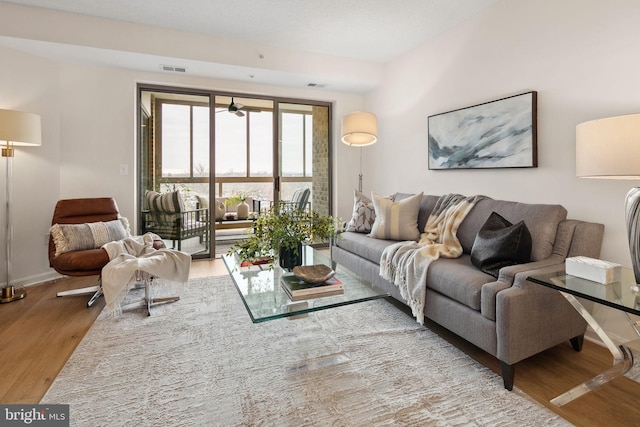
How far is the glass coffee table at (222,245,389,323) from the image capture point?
1.77 metres

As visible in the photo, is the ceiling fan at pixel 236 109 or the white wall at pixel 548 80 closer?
the white wall at pixel 548 80

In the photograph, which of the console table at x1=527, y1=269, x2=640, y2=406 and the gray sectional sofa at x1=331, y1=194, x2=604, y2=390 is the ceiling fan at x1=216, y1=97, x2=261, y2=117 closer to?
the gray sectional sofa at x1=331, y1=194, x2=604, y2=390

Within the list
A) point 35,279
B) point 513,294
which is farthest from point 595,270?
point 35,279

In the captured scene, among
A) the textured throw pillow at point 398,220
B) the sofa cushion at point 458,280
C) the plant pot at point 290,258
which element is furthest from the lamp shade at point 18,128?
the sofa cushion at point 458,280

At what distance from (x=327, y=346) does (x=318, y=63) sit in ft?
11.2

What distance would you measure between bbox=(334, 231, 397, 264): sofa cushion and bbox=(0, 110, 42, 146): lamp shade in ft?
9.71

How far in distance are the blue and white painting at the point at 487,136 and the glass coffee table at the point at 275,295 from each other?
1.77 m

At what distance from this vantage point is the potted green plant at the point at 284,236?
2.35 m

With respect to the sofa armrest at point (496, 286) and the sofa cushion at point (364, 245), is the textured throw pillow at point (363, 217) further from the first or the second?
the sofa armrest at point (496, 286)

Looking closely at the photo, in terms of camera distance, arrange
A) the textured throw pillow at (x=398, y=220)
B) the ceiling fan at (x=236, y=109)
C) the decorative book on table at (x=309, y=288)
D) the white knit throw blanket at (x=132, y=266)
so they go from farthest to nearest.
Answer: the ceiling fan at (x=236, y=109) < the textured throw pillow at (x=398, y=220) < the white knit throw blanket at (x=132, y=266) < the decorative book on table at (x=309, y=288)

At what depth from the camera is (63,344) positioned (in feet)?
7.28

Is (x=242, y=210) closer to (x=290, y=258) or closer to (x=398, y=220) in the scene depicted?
(x=398, y=220)

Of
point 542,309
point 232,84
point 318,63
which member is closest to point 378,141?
point 318,63

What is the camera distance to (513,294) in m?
1.72
